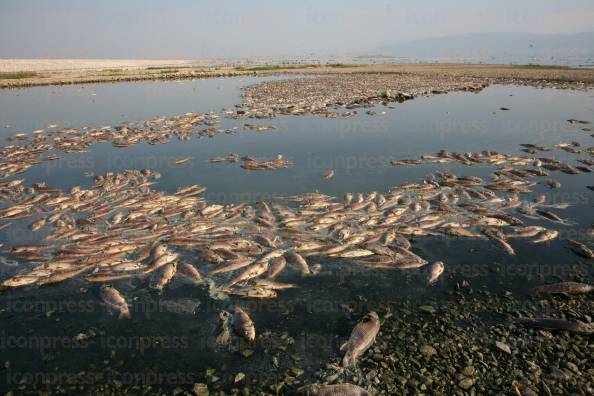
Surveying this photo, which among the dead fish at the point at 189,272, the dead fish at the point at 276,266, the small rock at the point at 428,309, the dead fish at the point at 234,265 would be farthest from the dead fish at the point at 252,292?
the small rock at the point at 428,309

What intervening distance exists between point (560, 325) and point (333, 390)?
15.5ft

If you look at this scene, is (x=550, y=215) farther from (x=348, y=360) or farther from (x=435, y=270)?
(x=348, y=360)

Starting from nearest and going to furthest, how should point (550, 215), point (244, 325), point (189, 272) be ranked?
point (244, 325) < point (189, 272) < point (550, 215)

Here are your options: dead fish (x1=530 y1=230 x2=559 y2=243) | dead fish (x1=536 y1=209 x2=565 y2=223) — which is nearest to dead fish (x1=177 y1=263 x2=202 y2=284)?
dead fish (x1=530 y1=230 x2=559 y2=243)

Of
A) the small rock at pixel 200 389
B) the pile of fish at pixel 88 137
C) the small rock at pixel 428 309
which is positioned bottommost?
the small rock at pixel 200 389

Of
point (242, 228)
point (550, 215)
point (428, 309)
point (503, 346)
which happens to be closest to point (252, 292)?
point (242, 228)

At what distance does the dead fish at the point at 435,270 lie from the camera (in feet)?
28.7

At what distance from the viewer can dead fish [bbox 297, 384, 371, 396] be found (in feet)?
18.8

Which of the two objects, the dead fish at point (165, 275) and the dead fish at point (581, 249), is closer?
the dead fish at point (165, 275)

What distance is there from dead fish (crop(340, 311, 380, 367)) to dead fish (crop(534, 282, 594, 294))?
4.01 metres

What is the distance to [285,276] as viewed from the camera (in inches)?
356

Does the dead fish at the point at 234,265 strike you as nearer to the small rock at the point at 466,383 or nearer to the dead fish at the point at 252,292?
the dead fish at the point at 252,292

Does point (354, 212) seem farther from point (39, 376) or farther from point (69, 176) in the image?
point (69, 176)

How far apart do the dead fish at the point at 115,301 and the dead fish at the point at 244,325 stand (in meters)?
2.35
